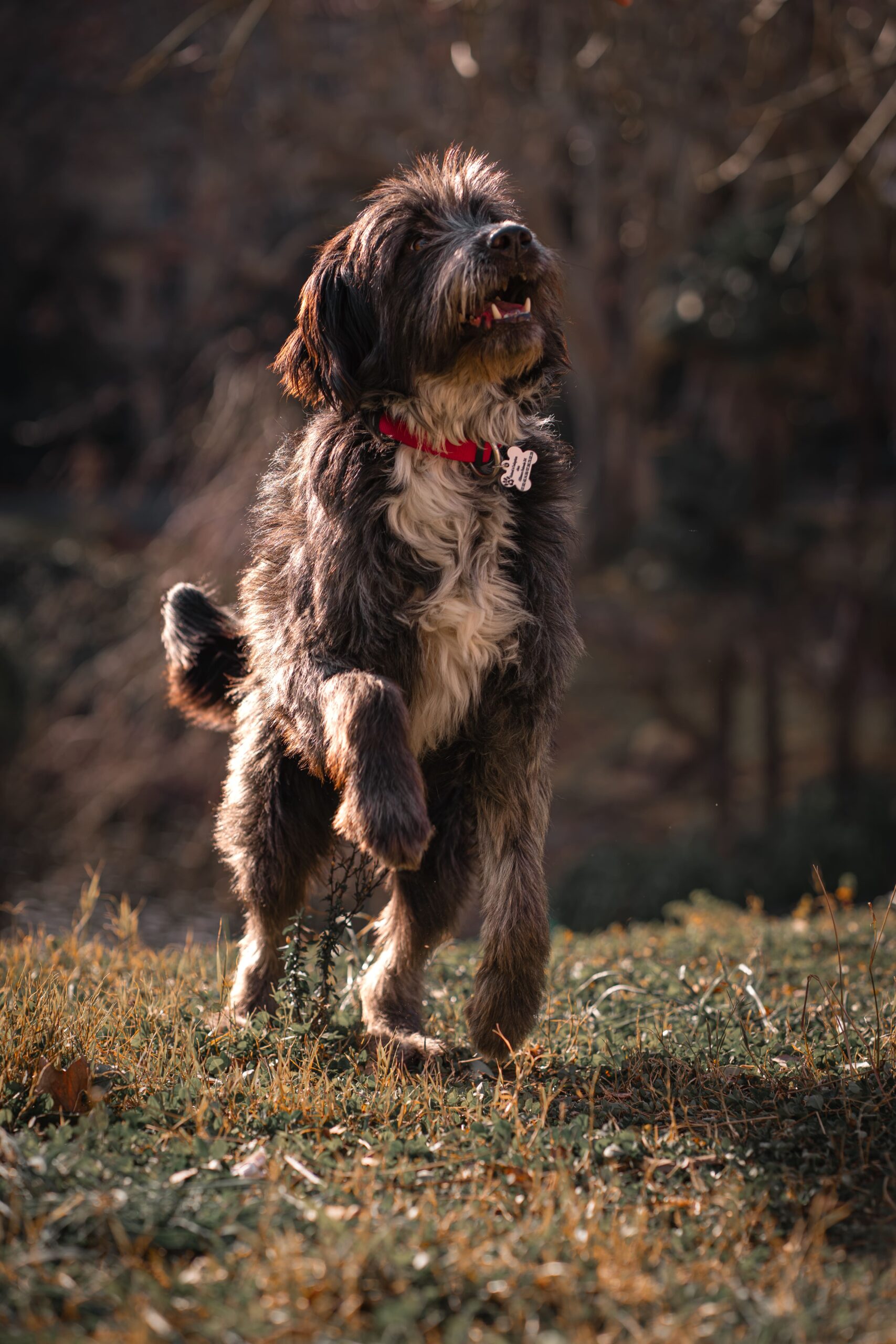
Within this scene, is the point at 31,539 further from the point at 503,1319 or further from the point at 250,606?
the point at 503,1319

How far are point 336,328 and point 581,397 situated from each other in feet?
48.0

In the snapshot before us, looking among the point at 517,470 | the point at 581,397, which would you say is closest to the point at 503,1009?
the point at 517,470

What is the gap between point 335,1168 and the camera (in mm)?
2855

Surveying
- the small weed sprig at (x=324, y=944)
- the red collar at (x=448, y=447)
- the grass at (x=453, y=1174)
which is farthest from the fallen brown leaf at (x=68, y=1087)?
the red collar at (x=448, y=447)

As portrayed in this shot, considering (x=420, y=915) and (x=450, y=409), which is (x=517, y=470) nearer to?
(x=450, y=409)

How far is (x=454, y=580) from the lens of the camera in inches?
139

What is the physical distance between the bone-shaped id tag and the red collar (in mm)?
32

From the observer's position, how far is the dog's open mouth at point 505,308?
347 centimetres

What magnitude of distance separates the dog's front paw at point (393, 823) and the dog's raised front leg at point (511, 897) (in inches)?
20.4

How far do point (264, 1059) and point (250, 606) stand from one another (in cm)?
141

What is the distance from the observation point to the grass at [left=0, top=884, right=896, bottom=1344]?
225cm

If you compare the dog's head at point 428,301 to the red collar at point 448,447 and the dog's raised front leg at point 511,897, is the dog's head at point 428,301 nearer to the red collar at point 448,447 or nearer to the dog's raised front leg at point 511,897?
the red collar at point 448,447

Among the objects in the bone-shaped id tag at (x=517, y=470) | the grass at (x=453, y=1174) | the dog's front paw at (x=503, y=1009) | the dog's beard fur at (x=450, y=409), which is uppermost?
Result: the dog's beard fur at (x=450, y=409)

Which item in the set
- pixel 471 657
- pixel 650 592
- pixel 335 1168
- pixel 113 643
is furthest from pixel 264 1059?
pixel 650 592
